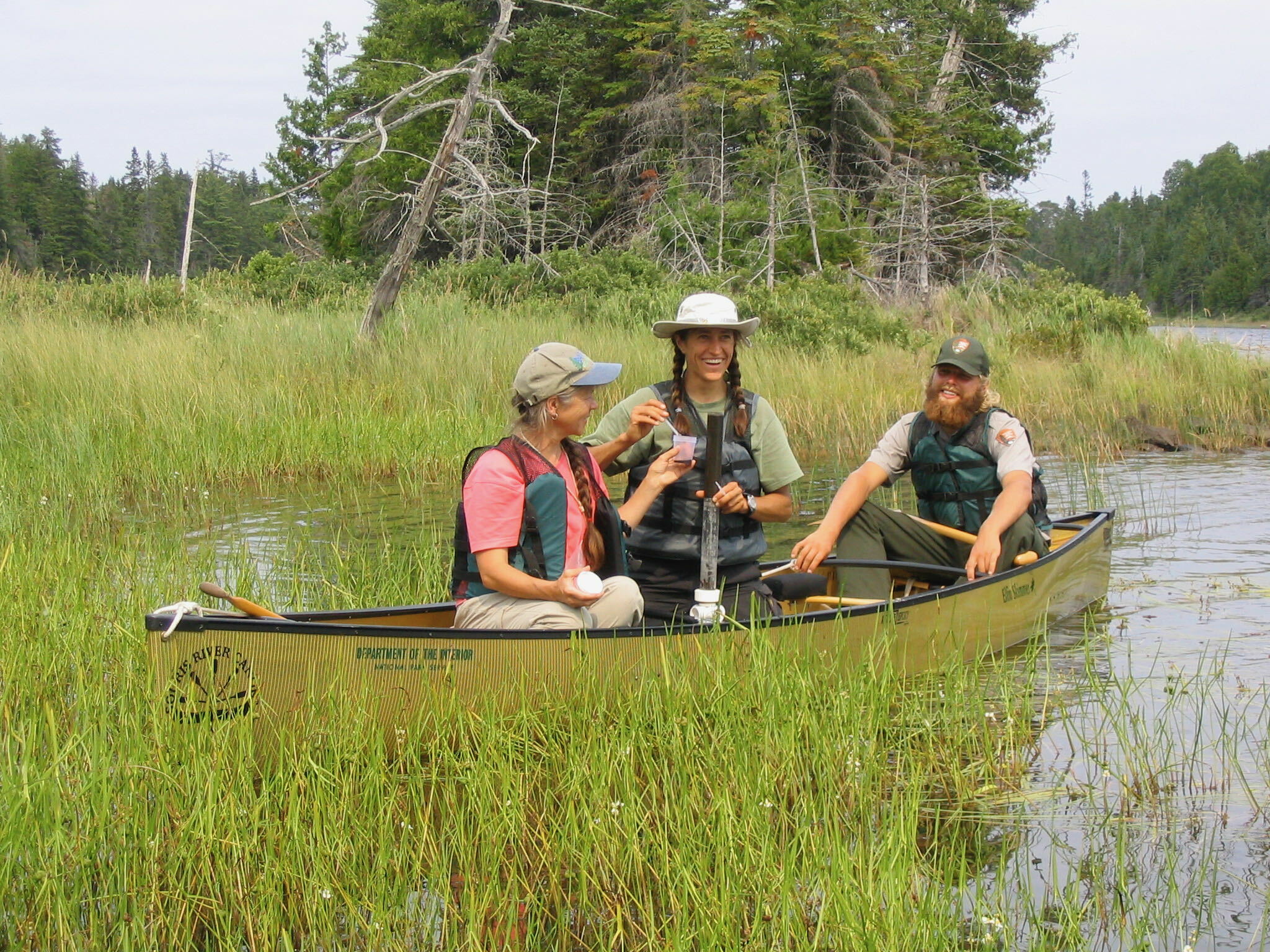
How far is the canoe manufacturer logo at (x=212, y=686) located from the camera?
374 cm

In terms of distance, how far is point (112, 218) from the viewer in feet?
246

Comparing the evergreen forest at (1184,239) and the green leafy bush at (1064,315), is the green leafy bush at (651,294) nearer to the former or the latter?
the green leafy bush at (1064,315)

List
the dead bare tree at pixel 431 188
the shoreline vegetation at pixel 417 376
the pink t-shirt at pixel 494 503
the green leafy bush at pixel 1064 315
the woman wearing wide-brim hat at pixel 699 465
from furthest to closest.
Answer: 1. the green leafy bush at pixel 1064 315
2. the dead bare tree at pixel 431 188
3. the shoreline vegetation at pixel 417 376
4. the woman wearing wide-brim hat at pixel 699 465
5. the pink t-shirt at pixel 494 503

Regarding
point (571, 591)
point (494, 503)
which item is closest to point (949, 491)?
point (571, 591)

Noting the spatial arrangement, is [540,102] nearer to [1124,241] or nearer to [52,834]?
[52,834]

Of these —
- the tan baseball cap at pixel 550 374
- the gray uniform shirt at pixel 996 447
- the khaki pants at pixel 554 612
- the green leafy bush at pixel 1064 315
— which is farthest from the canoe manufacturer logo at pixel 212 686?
the green leafy bush at pixel 1064 315

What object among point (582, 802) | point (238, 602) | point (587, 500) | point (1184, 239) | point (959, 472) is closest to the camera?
point (582, 802)

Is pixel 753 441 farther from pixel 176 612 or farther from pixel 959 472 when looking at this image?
pixel 176 612

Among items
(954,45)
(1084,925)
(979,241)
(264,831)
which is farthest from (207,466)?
(954,45)

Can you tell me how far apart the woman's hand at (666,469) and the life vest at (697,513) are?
0.22m

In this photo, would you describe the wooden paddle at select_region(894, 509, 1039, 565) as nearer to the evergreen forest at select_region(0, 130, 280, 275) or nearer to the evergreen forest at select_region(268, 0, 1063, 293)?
the evergreen forest at select_region(268, 0, 1063, 293)

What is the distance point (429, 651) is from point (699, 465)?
5.26 ft

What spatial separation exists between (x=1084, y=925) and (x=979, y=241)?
24789mm

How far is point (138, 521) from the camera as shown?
8.32 meters
